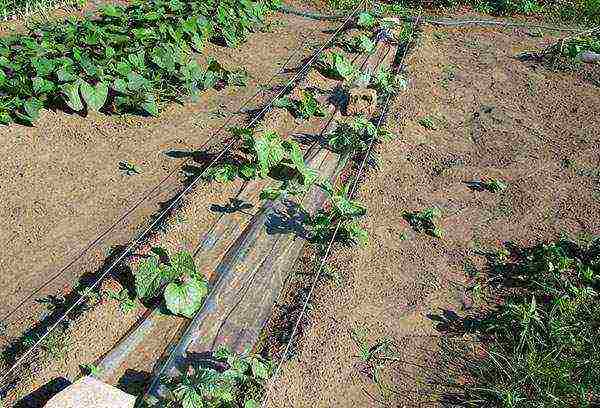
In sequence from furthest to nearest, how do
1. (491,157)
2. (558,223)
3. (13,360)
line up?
(491,157) < (558,223) < (13,360)

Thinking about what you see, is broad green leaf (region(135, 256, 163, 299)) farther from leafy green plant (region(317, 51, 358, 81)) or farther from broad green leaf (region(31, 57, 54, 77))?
leafy green plant (region(317, 51, 358, 81))

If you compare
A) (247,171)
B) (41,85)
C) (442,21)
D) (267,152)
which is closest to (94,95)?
(41,85)

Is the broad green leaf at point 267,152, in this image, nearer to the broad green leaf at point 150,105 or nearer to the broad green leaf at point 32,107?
the broad green leaf at point 150,105

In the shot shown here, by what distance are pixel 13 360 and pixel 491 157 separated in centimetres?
647

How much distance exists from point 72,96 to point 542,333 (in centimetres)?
629

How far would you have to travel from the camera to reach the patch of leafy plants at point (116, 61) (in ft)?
26.1

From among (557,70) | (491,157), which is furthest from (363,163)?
(557,70)

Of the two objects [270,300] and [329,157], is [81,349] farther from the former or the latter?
[329,157]

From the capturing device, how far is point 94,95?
26.5ft

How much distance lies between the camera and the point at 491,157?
852 centimetres

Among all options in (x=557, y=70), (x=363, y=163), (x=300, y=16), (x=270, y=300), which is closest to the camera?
(x=270, y=300)

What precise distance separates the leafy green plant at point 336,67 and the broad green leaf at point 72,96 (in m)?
4.17

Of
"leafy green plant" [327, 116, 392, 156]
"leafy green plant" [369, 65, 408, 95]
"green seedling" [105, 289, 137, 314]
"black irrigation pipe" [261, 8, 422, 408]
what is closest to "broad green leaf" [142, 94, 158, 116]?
"leafy green plant" [327, 116, 392, 156]

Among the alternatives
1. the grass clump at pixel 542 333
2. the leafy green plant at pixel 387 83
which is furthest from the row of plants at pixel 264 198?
the grass clump at pixel 542 333
